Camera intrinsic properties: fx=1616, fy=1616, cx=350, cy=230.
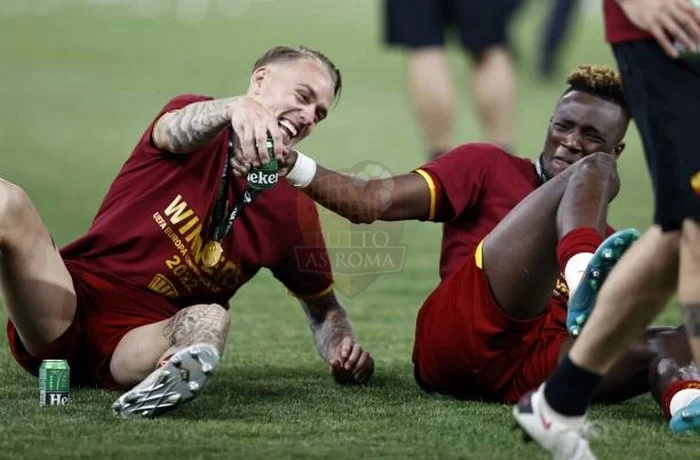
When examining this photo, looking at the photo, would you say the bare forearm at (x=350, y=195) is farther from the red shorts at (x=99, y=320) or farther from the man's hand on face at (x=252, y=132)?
the red shorts at (x=99, y=320)

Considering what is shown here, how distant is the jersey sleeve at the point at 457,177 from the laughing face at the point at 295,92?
1.22 feet

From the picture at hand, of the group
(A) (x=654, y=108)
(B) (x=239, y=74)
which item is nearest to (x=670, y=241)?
(A) (x=654, y=108)

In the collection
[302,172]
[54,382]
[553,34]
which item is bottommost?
[553,34]

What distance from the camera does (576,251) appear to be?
4.13 meters

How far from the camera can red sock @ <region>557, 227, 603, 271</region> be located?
13.5ft

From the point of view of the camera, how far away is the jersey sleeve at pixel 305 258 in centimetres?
493

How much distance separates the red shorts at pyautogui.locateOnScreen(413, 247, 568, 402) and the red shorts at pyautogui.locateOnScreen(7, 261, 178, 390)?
2.63 feet

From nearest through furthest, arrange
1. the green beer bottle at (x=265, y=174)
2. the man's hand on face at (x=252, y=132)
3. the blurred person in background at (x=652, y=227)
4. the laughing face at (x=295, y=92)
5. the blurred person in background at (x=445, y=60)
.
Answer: the blurred person in background at (x=652, y=227), the man's hand on face at (x=252, y=132), the green beer bottle at (x=265, y=174), the laughing face at (x=295, y=92), the blurred person in background at (x=445, y=60)

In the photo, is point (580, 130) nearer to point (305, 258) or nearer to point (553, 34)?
point (305, 258)

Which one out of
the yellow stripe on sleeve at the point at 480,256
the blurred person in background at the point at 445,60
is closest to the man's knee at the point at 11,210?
the yellow stripe on sleeve at the point at 480,256

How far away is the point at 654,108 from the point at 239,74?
456 inches

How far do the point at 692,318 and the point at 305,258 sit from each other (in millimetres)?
1703

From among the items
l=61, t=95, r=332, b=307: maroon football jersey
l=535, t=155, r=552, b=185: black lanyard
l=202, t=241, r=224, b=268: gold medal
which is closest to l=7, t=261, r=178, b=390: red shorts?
l=61, t=95, r=332, b=307: maroon football jersey

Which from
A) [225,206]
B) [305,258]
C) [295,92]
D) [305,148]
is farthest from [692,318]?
[305,148]
